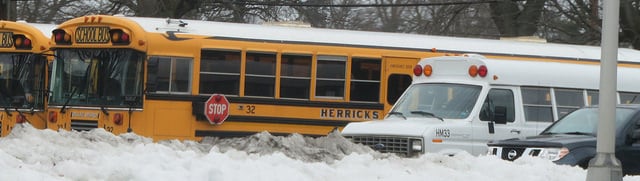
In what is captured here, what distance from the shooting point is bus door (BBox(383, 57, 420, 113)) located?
57.9 feet

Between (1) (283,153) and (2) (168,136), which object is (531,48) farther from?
(1) (283,153)

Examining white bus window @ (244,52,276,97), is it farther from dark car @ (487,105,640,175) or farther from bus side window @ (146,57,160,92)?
dark car @ (487,105,640,175)

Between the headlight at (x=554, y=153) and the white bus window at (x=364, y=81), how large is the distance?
562cm

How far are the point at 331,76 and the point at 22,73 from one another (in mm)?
5354

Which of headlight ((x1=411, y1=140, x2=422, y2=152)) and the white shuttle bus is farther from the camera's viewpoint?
the white shuttle bus

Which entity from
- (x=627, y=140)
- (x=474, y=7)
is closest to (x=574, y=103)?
(x=627, y=140)

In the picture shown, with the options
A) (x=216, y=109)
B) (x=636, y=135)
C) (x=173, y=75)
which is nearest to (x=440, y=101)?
(x=636, y=135)

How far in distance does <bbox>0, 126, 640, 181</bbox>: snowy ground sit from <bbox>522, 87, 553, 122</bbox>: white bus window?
3404 mm

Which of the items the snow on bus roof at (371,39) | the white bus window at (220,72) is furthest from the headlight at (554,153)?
the white bus window at (220,72)

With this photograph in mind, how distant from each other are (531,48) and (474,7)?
1816cm

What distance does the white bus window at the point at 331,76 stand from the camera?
56.9 feet

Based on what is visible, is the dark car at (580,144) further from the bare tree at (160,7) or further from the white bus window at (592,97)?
the bare tree at (160,7)

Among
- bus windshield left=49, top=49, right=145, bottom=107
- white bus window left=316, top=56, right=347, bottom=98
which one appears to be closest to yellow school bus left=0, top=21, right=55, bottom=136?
bus windshield left=49, top=49, right=145, bottom=107

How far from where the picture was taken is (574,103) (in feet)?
49.5
